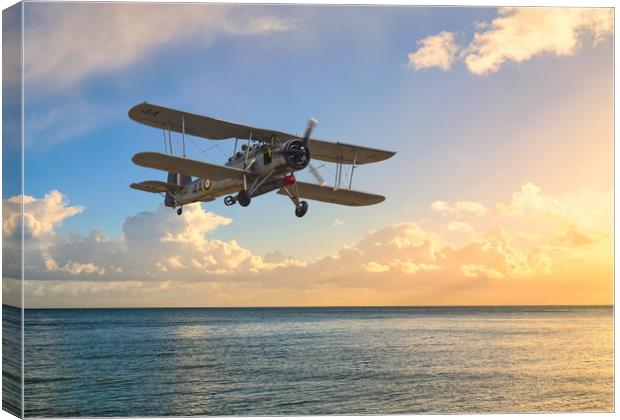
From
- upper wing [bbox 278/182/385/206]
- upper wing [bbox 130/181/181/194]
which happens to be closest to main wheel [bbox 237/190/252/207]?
upper wing [bbox 278/182/385/206]

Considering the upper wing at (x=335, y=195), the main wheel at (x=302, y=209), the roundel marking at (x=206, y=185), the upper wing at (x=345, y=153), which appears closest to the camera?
the main wheel at (x=302, y=209)

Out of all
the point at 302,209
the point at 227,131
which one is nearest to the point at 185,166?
the point at 227,131

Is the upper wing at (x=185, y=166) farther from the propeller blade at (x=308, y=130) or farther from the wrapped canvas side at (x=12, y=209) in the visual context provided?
the wrapped canvas side at (x=12, y=209)

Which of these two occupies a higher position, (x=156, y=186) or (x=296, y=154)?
(x=296, y=154)

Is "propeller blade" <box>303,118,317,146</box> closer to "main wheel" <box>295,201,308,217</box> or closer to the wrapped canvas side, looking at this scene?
"main wheel" <box>295,201,308,217</box>

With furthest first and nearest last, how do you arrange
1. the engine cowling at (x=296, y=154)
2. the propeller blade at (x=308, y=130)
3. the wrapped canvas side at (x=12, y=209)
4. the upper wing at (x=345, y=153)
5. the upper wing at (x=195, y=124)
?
the upper wing at (x=345, y=153) < the propeller blade at (x=308, y=130) < the engine cowling at (x=296, y=154) < the upper wing at (x=195, y=124) < the wrapped canvas side at (x=12, y=209)

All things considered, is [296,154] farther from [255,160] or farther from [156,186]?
[156,186]

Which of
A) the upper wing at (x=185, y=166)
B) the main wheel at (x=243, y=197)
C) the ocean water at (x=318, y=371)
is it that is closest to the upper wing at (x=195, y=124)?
the upper wing at (x=185, y=166)
